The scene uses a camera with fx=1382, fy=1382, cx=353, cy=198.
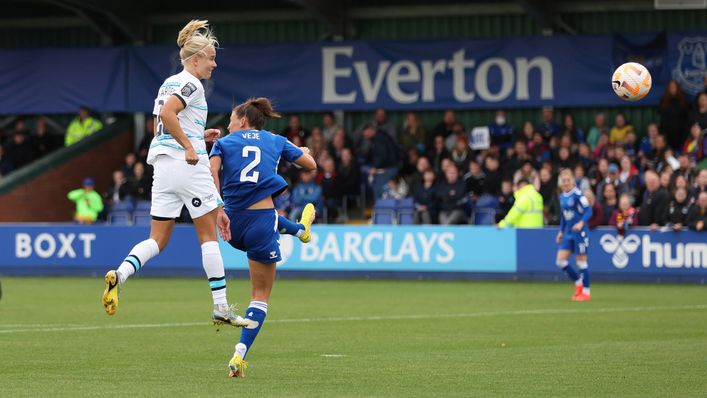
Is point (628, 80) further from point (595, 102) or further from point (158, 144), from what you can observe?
point (595, 102)

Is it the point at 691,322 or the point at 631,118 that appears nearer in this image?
the point at 691,322

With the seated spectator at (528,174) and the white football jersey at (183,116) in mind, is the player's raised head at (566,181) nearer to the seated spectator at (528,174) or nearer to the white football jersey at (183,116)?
the seated spectator at (528,174)

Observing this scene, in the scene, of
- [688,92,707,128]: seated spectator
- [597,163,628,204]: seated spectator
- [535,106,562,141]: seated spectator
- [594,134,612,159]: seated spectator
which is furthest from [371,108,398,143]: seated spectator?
[688,92,707,128]: seated spectator

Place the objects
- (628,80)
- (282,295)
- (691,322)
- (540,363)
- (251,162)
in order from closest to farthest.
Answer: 1. (251,162)
2. (540,363)
3. (628,80)
4. (691,322)
5. (282,295)

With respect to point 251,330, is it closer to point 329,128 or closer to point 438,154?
point 438,154

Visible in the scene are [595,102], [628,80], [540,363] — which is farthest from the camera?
[595,102]

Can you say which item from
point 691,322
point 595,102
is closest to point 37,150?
point 595,102

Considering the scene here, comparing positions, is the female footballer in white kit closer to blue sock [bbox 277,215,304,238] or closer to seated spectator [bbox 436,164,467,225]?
blue sock [bbox 277,215,304,238]

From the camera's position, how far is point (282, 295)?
21.5 metres

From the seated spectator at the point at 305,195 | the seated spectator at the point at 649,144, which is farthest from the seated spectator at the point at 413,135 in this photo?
the seated spectator at the point at 649,144

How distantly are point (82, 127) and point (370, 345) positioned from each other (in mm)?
21389

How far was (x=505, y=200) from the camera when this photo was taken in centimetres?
2709


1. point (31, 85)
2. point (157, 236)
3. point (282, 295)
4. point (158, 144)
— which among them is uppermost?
point (31, 85)

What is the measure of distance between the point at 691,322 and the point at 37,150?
2152 cm
